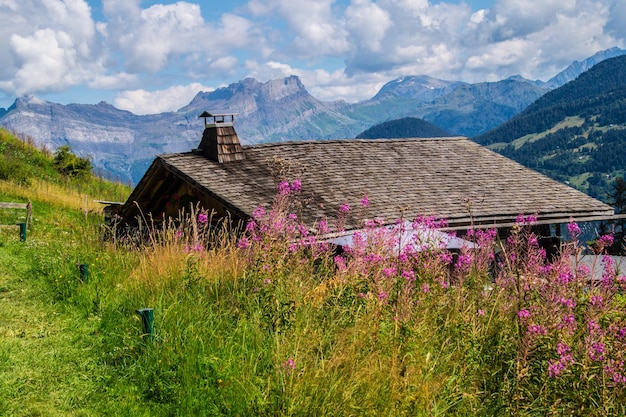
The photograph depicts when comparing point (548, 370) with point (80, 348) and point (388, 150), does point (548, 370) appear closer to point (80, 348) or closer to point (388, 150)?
point (80, 348)

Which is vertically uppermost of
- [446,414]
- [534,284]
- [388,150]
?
[388,150]

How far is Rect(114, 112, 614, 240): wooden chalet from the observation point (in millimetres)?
16594

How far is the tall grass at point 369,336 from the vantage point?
391 cm

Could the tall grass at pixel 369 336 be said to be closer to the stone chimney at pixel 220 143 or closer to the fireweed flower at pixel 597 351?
the fireweed flower at pixel 597 351

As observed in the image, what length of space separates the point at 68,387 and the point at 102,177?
103 ft

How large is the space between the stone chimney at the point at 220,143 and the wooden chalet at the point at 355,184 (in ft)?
0.10

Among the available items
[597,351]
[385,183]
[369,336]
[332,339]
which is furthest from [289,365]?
[385,183]

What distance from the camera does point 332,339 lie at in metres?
4.55

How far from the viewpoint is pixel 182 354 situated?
15.4 ft

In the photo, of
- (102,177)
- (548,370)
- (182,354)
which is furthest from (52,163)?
(548,370)

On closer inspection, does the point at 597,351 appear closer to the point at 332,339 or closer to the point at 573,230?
the point at 573,230

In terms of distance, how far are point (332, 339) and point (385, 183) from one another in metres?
14.8

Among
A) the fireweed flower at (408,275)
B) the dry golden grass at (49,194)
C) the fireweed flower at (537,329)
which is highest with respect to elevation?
the dry golden grass at (49,194)

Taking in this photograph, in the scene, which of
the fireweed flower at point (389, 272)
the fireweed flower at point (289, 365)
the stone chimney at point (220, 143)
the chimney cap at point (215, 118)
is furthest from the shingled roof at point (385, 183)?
the fireweed flower at point (289, 365)
